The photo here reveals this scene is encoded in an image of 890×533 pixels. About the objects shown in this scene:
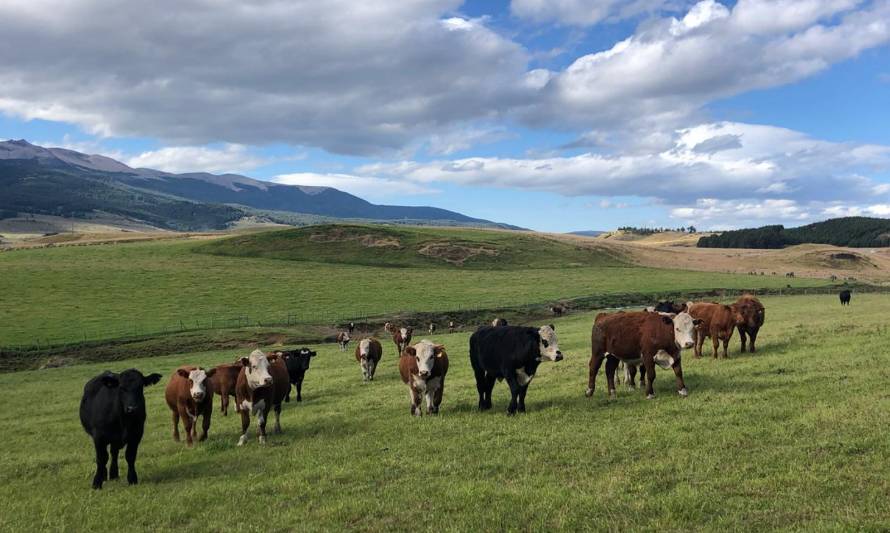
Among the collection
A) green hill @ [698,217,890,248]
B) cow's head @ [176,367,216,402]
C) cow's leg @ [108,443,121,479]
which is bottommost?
cow's leg @ [108,443,121,479]

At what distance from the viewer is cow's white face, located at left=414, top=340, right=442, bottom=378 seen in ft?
50.1

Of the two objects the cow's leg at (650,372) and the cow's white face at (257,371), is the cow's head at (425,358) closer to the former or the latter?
the cow's white face at (257,371)

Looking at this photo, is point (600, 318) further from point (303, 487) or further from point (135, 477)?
point (135, 477)

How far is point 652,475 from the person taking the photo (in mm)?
9203

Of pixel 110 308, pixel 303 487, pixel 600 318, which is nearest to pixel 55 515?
pixel 303 487

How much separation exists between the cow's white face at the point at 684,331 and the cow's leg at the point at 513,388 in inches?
162

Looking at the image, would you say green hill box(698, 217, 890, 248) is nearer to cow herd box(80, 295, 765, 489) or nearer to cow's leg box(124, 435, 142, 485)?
cow herd box(80, 295, 765, 489)

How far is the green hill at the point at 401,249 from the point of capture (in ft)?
332

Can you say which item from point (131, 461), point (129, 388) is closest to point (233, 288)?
Answer: point (129, 388)

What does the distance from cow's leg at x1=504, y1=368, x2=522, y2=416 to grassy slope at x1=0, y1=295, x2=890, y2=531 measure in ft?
1.82

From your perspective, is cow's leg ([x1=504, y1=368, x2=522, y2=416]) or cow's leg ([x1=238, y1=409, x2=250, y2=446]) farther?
cow's leg ([x1=504, y1=368, x2=522, y2=416])

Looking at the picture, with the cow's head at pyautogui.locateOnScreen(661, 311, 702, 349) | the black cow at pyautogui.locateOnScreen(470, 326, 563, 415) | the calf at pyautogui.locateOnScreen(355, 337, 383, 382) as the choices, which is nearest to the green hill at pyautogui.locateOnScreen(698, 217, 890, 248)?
the calf at pyautogui.locateOnScreen(355, 337, 383, 382)

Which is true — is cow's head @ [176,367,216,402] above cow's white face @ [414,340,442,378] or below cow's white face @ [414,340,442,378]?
below

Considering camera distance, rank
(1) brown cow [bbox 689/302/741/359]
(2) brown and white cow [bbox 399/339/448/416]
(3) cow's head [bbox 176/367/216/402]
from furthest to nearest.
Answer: (1) brown cow [bbox 689/302/741/359] → (2) brown and white cow [bbox 399/339/448/416] → (3) cow's head [bbox 176/367/216/402]
